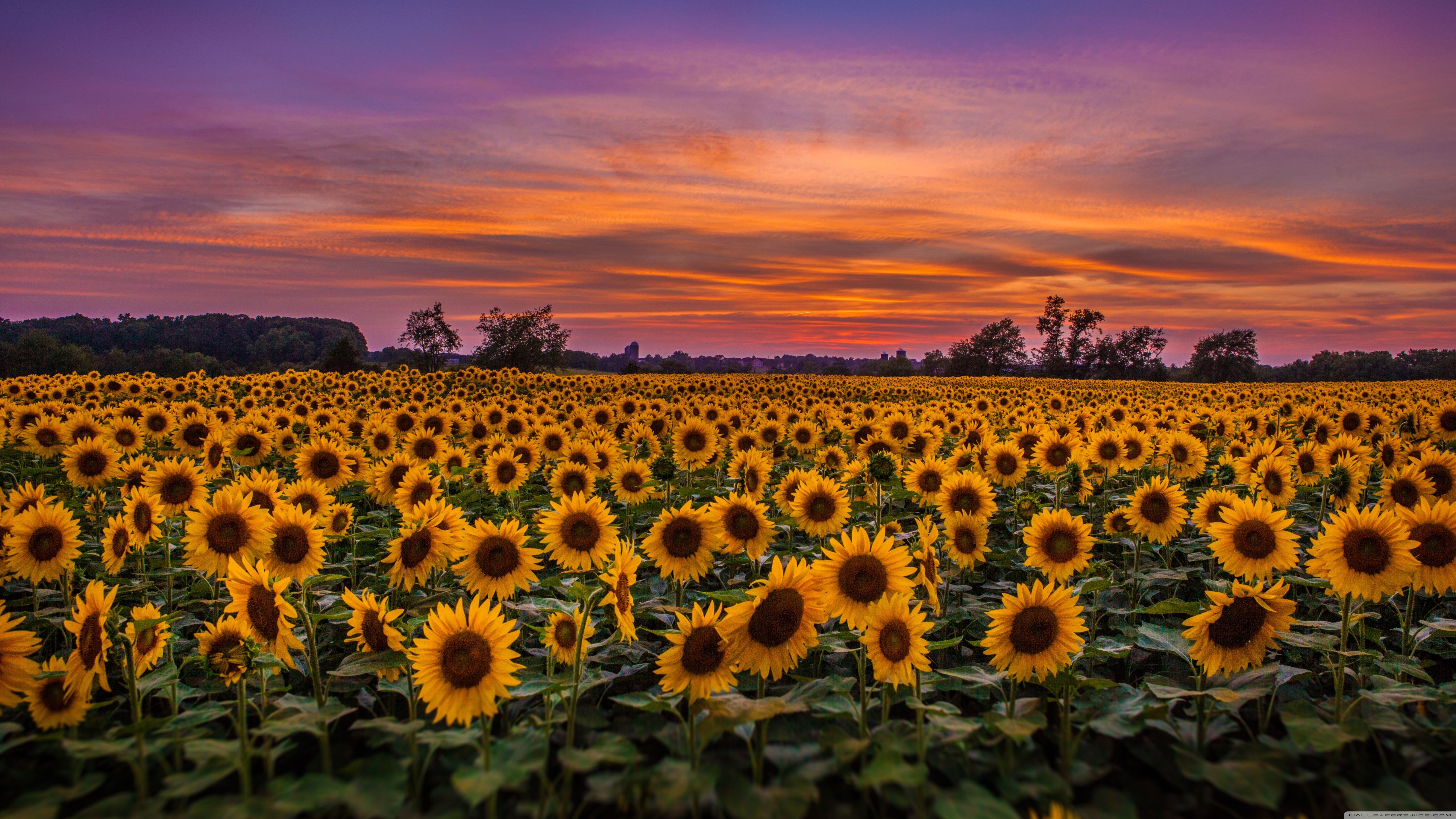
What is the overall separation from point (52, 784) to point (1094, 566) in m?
7.37

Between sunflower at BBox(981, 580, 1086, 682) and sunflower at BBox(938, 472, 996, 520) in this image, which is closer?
sunflower at BBox(981, 580, 1086, 682)

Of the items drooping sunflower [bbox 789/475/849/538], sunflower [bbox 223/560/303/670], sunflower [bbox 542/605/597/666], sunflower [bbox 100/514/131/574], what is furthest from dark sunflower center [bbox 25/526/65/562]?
drooping sunflower [bbox 789/475/849/538]

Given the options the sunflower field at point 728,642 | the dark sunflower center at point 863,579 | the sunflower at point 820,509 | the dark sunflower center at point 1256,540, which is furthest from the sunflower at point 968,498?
the dark sunflower center at point 863,579

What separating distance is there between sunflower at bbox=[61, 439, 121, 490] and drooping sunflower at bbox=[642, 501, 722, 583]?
22.2 feet

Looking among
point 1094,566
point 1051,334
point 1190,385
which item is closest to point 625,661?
point 1094,566

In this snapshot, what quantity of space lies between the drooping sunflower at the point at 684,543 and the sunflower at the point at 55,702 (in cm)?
307

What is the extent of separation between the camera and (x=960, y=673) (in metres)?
3.59

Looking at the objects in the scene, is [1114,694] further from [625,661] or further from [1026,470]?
[1026,470]

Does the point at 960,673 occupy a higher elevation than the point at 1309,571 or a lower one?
lower

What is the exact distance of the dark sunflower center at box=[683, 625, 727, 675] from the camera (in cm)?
329

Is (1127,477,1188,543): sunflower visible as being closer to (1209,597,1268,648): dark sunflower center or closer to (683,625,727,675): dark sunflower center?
(1209,597,1268,648): dark sunflower center

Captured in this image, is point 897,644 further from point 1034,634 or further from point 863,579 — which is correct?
point 1034,634

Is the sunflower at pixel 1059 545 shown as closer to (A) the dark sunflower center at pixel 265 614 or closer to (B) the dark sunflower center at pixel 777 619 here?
(B) the dark sunflower center at pixel 777 619

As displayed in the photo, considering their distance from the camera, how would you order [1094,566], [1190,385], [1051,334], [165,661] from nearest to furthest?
1. [165,661]
2. [1094,566]
3. [1190,385]
4. [1051,334]
